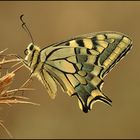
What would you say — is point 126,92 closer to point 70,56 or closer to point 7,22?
point 7,22

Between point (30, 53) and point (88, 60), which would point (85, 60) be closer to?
point (88, 60)

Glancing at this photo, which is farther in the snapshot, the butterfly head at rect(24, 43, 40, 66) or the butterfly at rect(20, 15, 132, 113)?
the butterfly at rect(20, 15, 132, 113)

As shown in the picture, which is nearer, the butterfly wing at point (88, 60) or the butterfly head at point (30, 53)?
the butterfly head at point (30, 53)

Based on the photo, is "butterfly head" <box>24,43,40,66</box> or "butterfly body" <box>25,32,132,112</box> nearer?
"butterfly head" <box>24,43,40,66</box>

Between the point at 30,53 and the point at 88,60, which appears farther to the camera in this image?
the point at 88,60

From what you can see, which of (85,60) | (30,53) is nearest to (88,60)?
(85,60)

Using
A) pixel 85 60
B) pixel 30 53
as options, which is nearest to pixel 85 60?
pixel 85 60

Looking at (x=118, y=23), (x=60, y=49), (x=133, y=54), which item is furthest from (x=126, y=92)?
(x=60, y=49)
